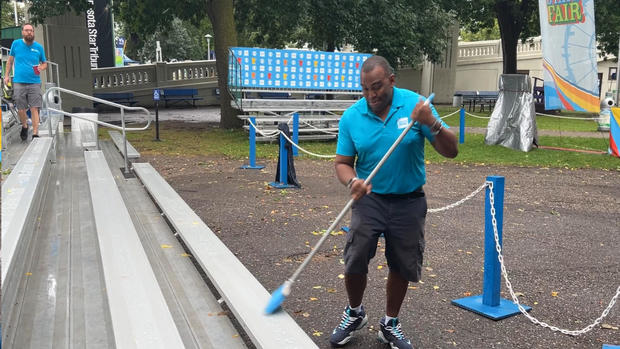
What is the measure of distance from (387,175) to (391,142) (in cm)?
20

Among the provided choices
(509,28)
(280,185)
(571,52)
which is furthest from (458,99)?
(280,185)

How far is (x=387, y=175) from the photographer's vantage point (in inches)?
126

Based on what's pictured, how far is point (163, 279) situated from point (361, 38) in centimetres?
1860

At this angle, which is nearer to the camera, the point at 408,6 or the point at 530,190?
the point at 530,190

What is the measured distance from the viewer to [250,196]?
8031 millimetres

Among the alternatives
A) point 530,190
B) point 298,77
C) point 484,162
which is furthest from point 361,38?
point 530,190

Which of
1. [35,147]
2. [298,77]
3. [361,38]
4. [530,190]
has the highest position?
[361,38]

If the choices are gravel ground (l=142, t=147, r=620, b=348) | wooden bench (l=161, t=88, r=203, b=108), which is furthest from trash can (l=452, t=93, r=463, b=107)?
gravel ground (l=142, t=147, r=620, b=348)

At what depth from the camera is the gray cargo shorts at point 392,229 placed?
10.6 ft

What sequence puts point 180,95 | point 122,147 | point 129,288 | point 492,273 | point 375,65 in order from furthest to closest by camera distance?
point 180,95, point 122,147, point 492,273, point 129,288, point 375,65

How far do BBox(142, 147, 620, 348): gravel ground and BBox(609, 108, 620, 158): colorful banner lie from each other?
2.20 m

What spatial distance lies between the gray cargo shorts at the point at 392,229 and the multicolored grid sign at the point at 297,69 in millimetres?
12382

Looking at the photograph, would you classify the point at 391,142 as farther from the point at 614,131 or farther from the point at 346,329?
the point at 614,131

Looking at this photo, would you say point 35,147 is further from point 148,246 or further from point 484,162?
point 484,162
